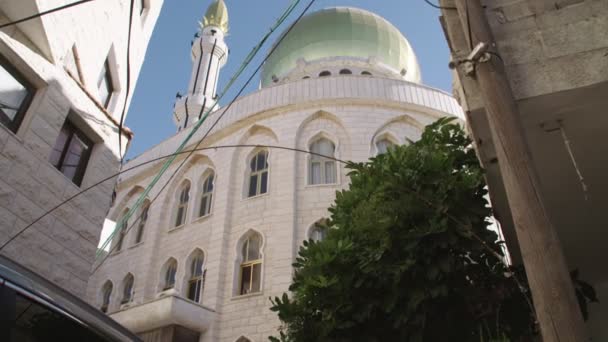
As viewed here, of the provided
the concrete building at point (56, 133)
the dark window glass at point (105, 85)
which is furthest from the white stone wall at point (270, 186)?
the dark window glass at point (105, 85)

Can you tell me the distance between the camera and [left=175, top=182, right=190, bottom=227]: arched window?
52.7 feet

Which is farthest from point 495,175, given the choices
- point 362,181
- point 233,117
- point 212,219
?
point 233,117

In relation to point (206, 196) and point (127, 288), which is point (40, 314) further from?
point (127, 288)

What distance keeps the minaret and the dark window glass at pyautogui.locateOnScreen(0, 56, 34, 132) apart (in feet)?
64.6

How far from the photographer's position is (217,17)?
98.7 feet

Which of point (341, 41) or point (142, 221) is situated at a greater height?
point (341, 41)

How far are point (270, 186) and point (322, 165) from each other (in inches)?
63.4

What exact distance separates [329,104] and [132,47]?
24.6ft

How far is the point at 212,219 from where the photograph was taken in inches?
Result: 574

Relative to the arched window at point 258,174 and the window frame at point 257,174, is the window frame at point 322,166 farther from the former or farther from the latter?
the arched window at point 258,174

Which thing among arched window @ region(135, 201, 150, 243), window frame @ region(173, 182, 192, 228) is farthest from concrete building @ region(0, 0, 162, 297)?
arched window @ region(135, 201, 150, 243)

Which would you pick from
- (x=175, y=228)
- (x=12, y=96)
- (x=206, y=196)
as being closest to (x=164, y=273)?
(x=175, y=228)

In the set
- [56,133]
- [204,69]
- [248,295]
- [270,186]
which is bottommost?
[56,133]

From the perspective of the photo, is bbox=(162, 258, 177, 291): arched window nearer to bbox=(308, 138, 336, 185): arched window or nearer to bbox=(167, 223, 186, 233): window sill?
bbox=(167, 223, 186, 233): window sill
